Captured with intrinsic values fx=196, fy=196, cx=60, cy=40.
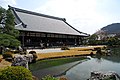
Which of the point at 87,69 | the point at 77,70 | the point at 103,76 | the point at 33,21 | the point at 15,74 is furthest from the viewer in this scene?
the point at 33,21

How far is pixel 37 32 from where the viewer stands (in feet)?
113

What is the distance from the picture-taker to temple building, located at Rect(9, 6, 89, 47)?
3303 cm

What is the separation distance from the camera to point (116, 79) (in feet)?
36.5

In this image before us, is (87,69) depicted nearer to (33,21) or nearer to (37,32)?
(37,32)

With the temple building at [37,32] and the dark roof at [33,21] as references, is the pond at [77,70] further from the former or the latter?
the dark roof at [33,21]

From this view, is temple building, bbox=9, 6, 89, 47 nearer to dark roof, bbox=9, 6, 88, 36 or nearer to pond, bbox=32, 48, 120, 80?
dark roof, bbox=9, 6, 88, 36

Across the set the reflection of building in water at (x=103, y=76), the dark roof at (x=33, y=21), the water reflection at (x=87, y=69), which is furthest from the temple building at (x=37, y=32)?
the reflection of building in water at (x=103, y=76)

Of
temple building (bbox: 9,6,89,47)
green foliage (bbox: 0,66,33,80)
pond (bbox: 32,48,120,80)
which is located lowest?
pond (bbox: 32,48,120,80)

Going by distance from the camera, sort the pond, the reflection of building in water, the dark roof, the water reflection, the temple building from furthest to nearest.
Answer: the dark roof, the temple building, the pond, the water reflection, the reflection of building in water

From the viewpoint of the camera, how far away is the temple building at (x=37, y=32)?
33031mm

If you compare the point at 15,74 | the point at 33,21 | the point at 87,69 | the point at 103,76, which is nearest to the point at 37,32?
the point at 33,21

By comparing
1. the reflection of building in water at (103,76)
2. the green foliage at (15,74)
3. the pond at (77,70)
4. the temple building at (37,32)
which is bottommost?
the pond at (77,70)

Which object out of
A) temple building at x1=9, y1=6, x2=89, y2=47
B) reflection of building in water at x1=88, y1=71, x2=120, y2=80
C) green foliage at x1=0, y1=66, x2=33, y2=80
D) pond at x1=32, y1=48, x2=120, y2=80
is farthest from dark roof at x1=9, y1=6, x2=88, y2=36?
green foliage at x1=0, y1=66, x2=33, y2=80

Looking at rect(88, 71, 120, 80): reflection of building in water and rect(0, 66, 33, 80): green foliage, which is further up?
rect(0, 66, 33, 80): green foliage
